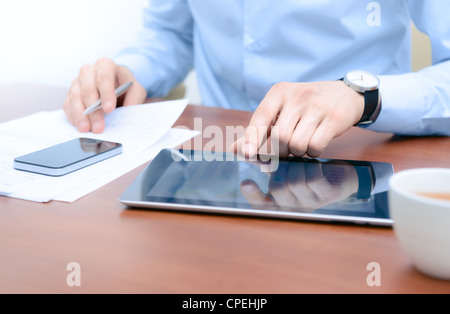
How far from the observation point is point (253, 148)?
21.3 inches

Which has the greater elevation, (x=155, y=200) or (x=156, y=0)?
(x=156, y=0)

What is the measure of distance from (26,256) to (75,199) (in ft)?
0.36

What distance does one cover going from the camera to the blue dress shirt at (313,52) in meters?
0.73

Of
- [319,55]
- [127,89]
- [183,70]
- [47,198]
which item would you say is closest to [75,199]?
[47,198]

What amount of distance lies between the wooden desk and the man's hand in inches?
6.4

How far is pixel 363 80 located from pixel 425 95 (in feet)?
0.41

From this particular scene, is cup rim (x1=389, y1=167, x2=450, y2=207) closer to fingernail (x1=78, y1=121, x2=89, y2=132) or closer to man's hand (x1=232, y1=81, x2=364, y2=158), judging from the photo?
man's hand (x1=232, y1=81, x2=364, y2=158)

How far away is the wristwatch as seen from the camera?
26.3 inches

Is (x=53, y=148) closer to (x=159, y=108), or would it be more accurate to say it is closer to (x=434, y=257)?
(x=159, y=108)

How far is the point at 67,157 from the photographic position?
555 mm

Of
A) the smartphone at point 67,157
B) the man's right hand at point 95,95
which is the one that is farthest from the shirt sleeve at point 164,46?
the smartphone at point 67,157

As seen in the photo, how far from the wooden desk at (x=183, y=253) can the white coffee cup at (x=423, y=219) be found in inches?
0.7
